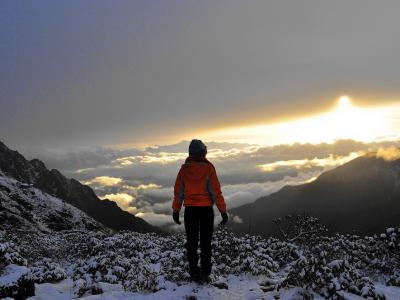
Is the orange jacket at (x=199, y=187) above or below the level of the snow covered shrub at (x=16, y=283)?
above

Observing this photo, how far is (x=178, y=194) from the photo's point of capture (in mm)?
10727

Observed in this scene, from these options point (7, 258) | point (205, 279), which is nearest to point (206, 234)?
point (205, 279)

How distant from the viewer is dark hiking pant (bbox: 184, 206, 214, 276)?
10773mm

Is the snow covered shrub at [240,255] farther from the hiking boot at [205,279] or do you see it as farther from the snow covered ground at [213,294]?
the hiking boot at [205,279]

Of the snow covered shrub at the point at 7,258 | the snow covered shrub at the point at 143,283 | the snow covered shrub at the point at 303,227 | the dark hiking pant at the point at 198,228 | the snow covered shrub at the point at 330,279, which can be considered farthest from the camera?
the snow covered shrub at the point at 303,227

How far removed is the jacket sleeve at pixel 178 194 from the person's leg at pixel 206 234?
2.04 ft

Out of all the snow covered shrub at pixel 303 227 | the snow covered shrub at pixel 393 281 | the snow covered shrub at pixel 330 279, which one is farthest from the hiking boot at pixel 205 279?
the snow covered shrub at pixel 303 227

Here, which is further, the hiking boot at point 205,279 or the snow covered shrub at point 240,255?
the snow covered shrub at point 240,255

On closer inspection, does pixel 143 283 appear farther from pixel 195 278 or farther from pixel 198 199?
pixel 198 199

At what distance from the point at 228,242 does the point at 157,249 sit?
453 centimetres

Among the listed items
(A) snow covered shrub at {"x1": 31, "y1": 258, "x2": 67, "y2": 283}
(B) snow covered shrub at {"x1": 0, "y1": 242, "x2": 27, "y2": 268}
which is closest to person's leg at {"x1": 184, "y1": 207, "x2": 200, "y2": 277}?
(B) snow covered shrub at {"x1": 0, "y1": 242, "x2": 27, "y2": 268}

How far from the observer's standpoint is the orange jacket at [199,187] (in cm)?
1064

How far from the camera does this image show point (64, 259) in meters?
26.1

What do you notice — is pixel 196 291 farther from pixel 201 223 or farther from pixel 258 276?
pixel 258 276
